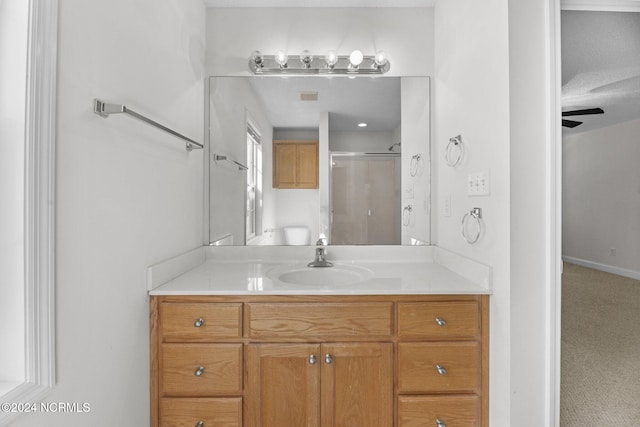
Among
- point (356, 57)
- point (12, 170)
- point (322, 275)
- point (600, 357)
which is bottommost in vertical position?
point (600, 357)

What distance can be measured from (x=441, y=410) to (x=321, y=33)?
2117 mm

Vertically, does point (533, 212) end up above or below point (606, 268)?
above

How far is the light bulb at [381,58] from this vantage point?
6.08ft

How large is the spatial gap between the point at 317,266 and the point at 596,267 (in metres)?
5.70

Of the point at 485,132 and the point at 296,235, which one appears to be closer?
the point at 485,132

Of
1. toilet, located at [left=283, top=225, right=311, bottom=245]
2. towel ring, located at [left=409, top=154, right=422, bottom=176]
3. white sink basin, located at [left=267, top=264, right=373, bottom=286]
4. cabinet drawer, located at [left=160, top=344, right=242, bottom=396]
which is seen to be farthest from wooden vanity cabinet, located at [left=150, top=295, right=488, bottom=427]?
towel ring, located at [left=409, top=154, right=422, bottom=176]

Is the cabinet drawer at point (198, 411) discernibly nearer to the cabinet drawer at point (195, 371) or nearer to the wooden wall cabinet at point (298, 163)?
the cabinet drawer at point (195, 371)

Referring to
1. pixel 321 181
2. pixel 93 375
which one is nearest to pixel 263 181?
pixel 321 181

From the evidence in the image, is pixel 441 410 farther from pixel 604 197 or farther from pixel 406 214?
pixel 604 197

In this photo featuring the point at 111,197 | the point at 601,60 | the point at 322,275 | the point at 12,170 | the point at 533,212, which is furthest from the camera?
the point at 601,60

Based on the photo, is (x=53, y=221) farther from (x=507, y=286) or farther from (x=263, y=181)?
(x=507, y=286)

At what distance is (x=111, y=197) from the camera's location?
42.4 inches

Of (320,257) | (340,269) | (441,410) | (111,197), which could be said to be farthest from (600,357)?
(111,197)

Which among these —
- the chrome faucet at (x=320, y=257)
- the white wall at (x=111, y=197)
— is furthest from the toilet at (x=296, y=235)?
the white wall at (x=111, y=197)
